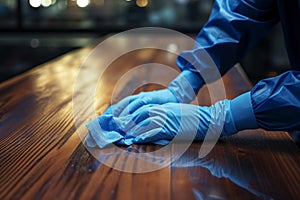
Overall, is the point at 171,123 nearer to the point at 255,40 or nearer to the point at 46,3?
the point at 255,40

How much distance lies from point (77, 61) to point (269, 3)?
1217 mm

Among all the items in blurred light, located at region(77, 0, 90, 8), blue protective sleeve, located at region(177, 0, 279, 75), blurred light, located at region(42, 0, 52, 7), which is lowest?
blurred light, located at region(42, 0, 52, 7)

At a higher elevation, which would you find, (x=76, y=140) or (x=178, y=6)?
(x=178, y=6)

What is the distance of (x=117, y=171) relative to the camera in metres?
0.69

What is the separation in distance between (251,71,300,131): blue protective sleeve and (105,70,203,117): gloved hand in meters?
0.26

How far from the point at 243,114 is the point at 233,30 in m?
0.33

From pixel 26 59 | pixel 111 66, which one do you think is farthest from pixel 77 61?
pixel 26 59

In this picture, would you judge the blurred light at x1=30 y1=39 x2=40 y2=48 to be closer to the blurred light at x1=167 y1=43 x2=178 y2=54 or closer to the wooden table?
the blurred light at x1=167 y1=43 x2=178 y2=54

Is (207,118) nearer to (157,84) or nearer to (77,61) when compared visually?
(157,84)

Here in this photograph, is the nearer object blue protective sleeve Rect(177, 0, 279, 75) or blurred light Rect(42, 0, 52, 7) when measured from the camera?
blue protective sleeve Rect(177, 0, 279, 75)

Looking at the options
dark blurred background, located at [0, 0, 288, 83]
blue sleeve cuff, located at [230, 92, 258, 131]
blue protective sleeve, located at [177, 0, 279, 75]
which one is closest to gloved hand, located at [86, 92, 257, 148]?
blue sleeve cuff, located at [230, 92, 258, 131]

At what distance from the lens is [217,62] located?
110 centimetres

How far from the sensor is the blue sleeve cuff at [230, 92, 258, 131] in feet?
2.73

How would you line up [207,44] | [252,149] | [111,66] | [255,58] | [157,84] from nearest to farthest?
[252,149]
[207,44]
[157,84]
[111,66]
[255,58]
